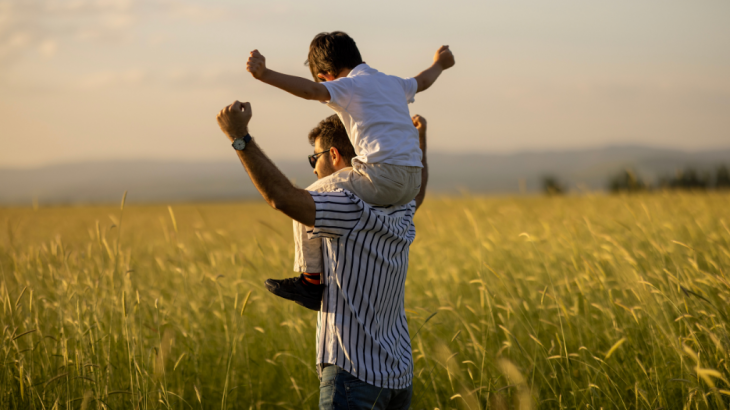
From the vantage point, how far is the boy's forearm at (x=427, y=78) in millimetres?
2539

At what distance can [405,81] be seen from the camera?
2.40 metres

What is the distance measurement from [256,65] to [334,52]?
1.71ft

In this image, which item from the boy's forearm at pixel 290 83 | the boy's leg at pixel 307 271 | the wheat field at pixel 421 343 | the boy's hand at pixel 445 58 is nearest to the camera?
the boy's forearm at pixel 290 83

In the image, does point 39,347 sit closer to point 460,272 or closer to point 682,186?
point 460,272

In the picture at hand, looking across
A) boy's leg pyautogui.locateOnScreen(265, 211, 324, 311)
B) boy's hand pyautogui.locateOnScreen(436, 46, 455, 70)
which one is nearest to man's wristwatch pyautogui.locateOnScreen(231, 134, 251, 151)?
boy's leg pyautogui.locateOnScreen(265, 211, 324, 311)

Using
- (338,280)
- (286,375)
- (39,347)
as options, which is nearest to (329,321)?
(338,280)

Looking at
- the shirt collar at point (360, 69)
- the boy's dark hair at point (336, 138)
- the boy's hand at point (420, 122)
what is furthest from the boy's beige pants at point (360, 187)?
the boy's hand at point (420, 122)

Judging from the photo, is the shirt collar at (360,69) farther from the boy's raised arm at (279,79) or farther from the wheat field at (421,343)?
the wheat field at (421,343)

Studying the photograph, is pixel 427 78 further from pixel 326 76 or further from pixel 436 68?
pixel 326 76

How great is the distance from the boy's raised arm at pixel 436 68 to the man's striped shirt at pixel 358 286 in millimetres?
941

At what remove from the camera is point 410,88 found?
242cm

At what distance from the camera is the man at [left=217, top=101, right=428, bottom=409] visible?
1.62 metres

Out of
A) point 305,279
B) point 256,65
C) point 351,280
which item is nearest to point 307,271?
point 305,279

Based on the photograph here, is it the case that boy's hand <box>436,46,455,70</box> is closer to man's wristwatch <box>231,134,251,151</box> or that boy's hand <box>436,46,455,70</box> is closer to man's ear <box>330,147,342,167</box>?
man's ear <box>330,147,342,167</box>
